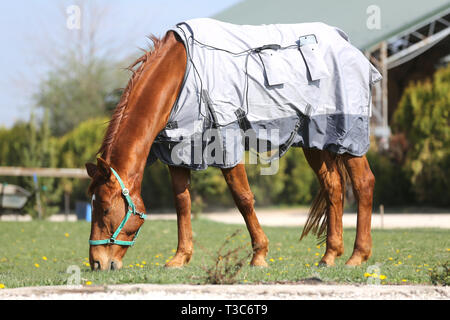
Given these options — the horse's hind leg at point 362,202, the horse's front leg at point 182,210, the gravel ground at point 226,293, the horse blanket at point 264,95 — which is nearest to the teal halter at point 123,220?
the horse blanket at point 264,95

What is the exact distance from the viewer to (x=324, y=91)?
6.07 m

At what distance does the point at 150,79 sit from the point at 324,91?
1.73 metres

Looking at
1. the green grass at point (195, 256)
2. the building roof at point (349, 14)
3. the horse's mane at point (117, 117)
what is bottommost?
the green grass at point (195, 256)

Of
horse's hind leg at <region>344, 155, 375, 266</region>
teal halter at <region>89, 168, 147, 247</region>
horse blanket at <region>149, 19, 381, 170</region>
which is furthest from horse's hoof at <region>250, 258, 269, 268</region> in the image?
teal halter at <region>89, 168, 147, 247</region>

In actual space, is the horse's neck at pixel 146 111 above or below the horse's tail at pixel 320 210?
above

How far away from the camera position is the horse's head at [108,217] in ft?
16.6

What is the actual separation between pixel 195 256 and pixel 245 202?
316 cm

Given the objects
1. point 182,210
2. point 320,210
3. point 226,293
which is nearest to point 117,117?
point 182,210

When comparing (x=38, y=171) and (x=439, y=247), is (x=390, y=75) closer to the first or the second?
(x=38, y=171)

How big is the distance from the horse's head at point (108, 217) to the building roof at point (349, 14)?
17.5 metres

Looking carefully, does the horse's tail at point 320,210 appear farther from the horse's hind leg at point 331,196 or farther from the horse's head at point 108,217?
the horse's head at point 108,217

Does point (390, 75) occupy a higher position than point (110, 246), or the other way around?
point (390, 75)
